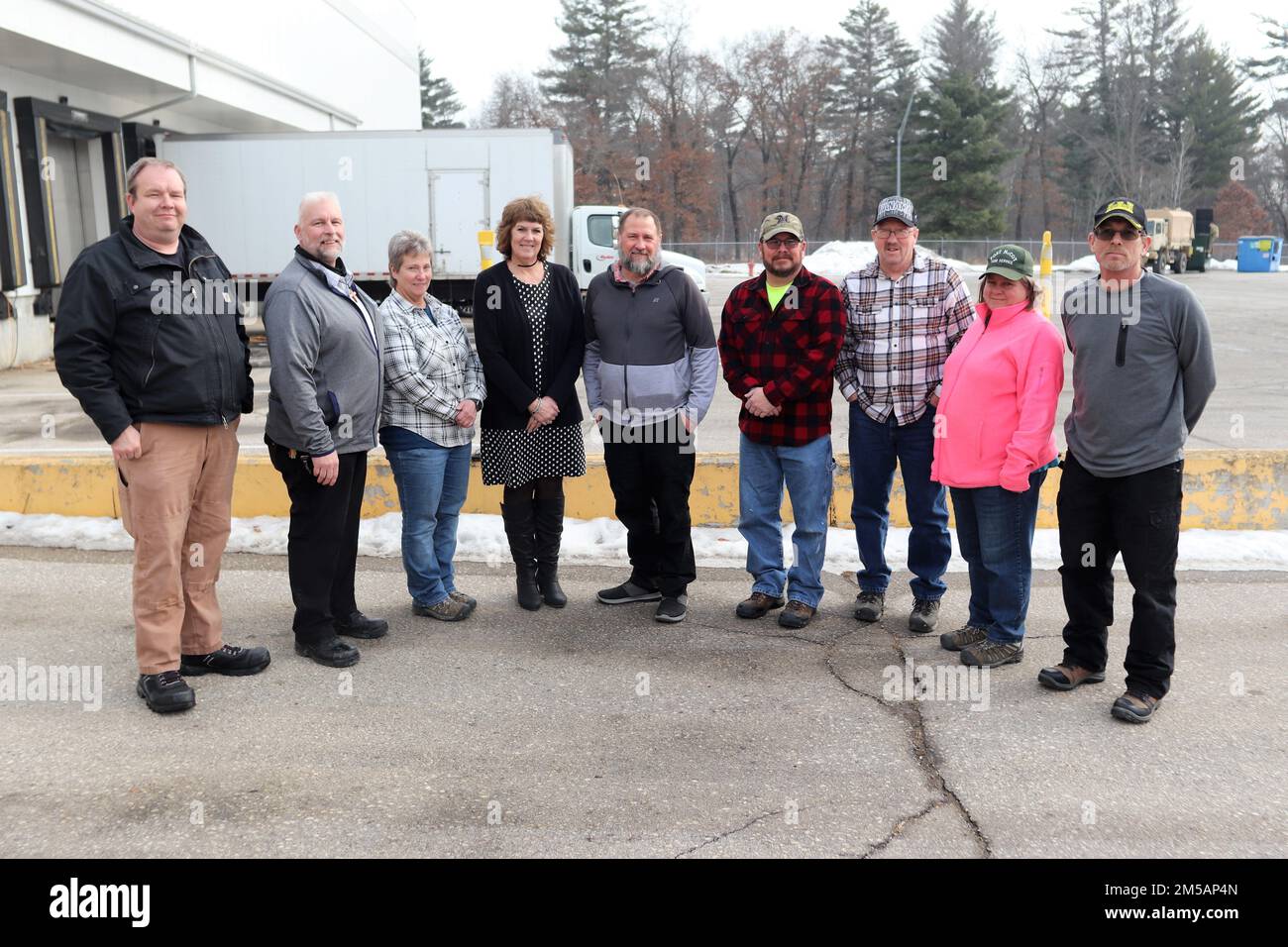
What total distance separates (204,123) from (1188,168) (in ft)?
185

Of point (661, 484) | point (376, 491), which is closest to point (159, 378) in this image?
point (661, 484)

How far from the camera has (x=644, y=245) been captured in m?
5.29

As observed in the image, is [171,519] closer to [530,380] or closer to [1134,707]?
[530,380]

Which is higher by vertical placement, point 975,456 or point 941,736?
point 975,456

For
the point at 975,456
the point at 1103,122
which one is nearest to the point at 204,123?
the point at 975,456

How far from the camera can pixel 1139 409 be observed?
13.8 feet

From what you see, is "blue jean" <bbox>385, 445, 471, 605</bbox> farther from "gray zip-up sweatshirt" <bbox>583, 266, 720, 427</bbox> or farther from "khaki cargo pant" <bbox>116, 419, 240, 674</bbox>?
"khaki cargo pant" <bbox>116, 419, 240, 674</bbox>

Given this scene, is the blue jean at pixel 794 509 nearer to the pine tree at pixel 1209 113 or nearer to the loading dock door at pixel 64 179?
the loading dock door at pixel 64 179

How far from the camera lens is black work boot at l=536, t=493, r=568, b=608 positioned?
568 cm

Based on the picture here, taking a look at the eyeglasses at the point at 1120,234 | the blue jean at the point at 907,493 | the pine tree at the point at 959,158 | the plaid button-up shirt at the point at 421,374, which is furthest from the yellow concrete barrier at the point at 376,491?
the pine tree at the point at 959,158

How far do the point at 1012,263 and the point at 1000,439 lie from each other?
74 centimetres
